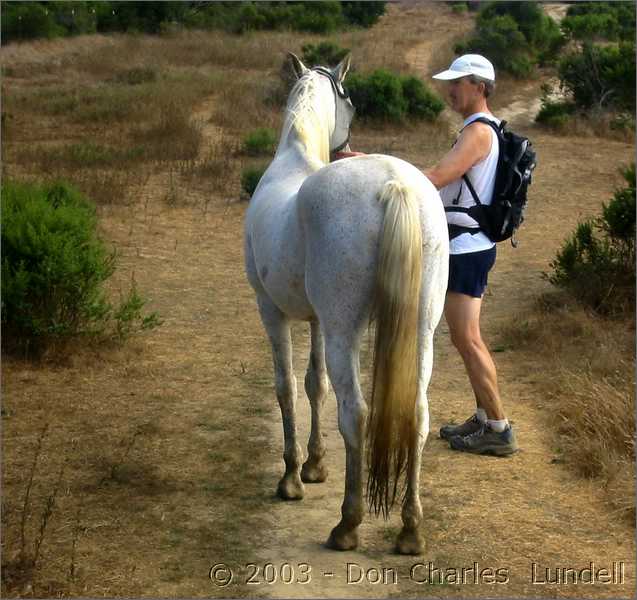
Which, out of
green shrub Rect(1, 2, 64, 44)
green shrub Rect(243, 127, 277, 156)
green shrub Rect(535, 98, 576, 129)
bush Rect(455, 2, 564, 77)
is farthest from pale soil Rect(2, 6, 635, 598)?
green shrub Rect(1, 2, 64, 44)

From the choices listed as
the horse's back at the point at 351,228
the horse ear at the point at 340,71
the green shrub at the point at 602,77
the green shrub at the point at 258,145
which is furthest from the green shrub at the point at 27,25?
the horse's back at the point at 351,228

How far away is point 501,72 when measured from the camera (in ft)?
76.7

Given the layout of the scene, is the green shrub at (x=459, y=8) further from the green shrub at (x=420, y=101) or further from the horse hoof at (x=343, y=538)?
the horse hoof at (x=343, y=538)

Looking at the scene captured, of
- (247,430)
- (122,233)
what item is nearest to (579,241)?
(247,430)

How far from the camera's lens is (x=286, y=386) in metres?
4.48

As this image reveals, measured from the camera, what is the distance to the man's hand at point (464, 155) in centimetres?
444

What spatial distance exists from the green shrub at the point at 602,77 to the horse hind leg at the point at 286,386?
46.6ft

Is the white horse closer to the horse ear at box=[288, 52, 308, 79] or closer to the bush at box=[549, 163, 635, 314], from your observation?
the horse ear at box=[288, 52, 308, 79]

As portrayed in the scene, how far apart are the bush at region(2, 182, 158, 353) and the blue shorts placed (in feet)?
9.42

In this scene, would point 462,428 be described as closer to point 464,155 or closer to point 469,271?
point 469,271

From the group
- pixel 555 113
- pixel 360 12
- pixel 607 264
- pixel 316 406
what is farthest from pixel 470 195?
pixel 360 12

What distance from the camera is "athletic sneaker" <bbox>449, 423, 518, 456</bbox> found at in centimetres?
501

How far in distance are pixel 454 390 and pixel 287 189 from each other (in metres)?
2.40

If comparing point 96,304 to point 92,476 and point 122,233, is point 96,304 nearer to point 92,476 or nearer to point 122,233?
point 92,476
